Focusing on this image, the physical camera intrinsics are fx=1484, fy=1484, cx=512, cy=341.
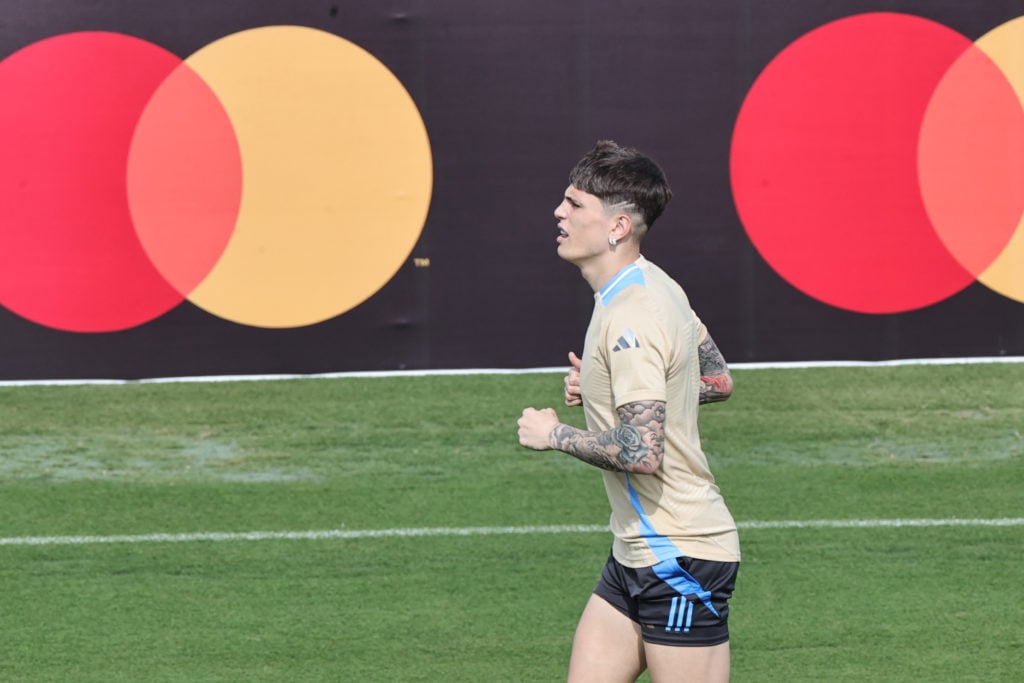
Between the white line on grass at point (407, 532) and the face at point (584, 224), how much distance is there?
4.14 m

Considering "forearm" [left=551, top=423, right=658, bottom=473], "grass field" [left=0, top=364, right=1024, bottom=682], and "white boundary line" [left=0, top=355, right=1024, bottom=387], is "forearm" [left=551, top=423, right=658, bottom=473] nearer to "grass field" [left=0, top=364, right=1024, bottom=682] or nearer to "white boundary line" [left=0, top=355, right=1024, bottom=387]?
"grass field" [left=0, top=364, right=1024, bottom=682]

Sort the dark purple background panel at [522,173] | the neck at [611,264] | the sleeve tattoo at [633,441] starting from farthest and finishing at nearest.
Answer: the dark purple background panel at [522,173], the neck at [611,264], the sleeve tattoo at [633,441]

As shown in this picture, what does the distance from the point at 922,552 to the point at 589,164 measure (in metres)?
4.29

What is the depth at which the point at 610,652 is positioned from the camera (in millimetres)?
4277

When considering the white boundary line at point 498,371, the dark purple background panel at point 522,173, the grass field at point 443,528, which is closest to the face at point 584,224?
the grass field at point 443,528

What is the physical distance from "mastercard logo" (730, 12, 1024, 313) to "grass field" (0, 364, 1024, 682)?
82 centimetres

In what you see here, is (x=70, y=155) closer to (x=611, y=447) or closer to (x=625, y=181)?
(x=625, y=181)

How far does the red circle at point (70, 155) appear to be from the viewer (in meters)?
10.6

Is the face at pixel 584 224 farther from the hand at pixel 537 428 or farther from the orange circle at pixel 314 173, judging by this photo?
the orange circle at pixel 314 173

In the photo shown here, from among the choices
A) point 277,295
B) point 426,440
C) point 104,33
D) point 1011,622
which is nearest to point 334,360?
point 277,295

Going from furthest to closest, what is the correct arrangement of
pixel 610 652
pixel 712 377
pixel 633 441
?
pixel 712 377 < pixel 610 652 < pixel 633 441

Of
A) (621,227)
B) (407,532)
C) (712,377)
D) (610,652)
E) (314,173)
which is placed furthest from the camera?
(314,173)

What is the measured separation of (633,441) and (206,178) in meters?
7.35

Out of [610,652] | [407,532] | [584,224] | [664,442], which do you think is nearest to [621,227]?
[584,224]
